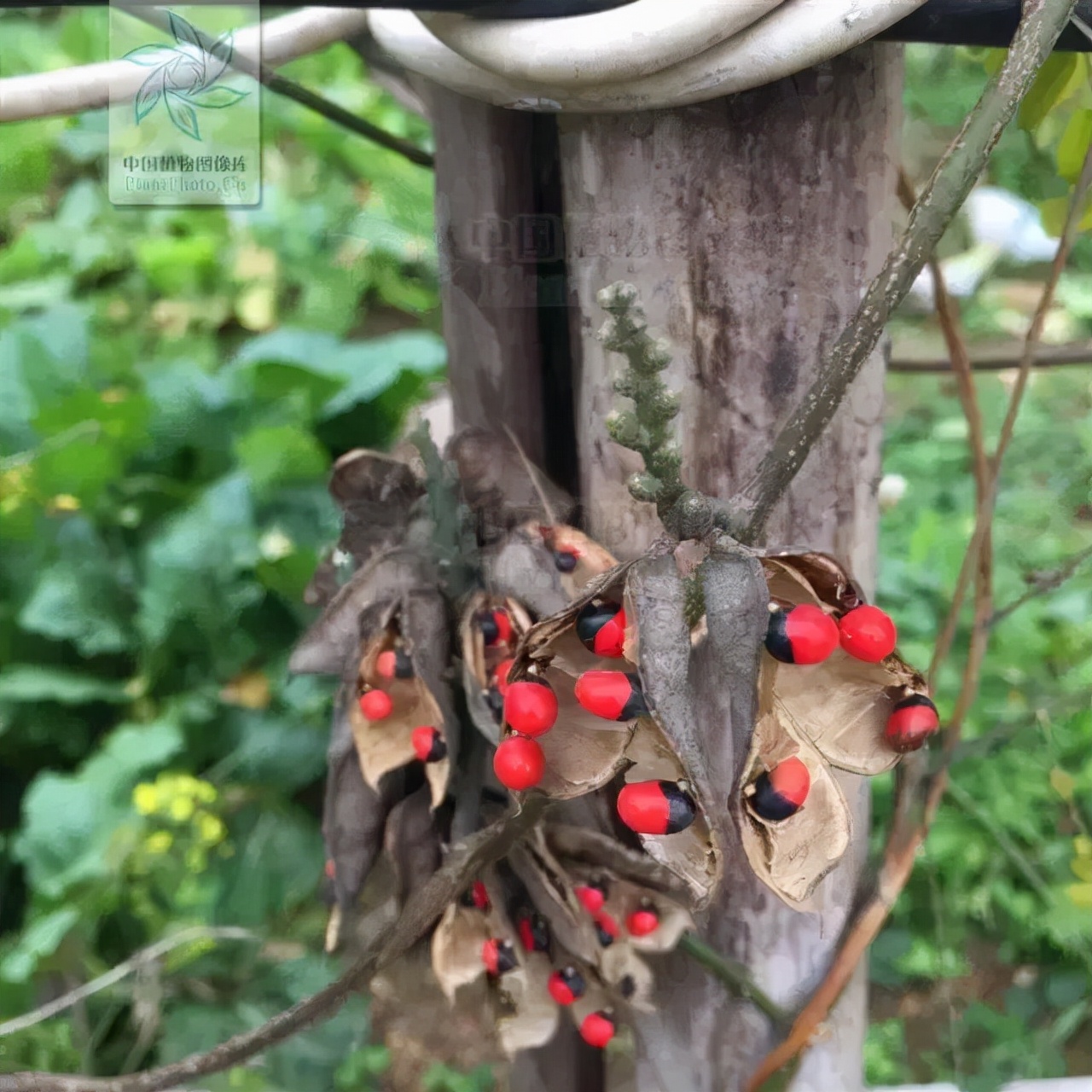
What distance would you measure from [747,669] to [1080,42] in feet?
1.09

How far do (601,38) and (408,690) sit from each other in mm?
344

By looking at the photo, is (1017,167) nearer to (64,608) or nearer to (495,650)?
(495,650)

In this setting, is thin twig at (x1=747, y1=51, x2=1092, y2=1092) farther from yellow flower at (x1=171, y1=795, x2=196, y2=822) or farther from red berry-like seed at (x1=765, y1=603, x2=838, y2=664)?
yellow flower at (x1=171, y1=795, x2=196, y2=822)

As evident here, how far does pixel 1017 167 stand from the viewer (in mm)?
636

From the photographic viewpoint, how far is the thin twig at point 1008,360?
2.35ft

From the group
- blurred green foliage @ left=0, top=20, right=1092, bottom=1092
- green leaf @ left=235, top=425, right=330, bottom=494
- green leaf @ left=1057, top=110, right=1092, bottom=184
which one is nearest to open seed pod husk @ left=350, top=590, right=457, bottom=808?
blurred green foliage @ left=0, top=20, right=1092, bottom=1092

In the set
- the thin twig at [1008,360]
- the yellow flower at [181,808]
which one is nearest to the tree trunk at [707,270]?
the thin twig at [1008,360]

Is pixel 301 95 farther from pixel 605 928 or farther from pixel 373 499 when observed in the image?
pixel 605 928

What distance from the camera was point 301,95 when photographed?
2.05 feet

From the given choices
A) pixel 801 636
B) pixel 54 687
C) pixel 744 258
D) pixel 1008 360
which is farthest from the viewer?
pixel 54 687

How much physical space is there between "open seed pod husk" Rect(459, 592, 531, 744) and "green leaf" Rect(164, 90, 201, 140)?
27 centimetres

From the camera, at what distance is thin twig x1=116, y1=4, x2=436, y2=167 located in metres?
0.47

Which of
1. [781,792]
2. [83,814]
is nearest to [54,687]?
[83,814]

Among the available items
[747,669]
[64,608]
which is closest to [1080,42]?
[747,669]
